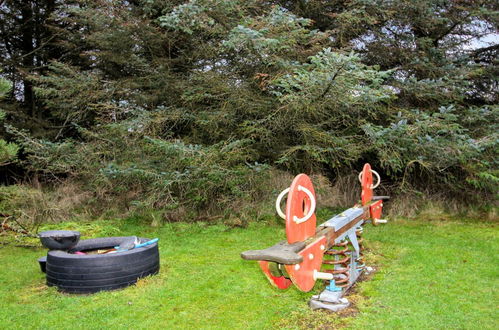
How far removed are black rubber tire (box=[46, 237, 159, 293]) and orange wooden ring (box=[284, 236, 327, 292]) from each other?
223 centimetres

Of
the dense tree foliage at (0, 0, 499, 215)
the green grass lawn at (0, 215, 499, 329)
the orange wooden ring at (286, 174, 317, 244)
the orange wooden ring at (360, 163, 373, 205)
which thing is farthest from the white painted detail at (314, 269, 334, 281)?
the dense tree foliage at (0, 0, 499, 215)

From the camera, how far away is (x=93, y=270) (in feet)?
13.3

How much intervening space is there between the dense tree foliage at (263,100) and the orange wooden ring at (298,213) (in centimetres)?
330

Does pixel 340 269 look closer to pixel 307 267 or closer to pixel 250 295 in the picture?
pixel 250 295

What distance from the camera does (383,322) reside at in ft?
10.9

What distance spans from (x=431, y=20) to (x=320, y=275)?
6603mm

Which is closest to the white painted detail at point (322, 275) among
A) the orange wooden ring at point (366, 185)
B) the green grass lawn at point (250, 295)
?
the green grass lawn at point (250, 295)

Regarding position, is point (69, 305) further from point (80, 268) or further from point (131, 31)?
point (131, 31)

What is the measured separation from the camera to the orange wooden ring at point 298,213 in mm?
2658

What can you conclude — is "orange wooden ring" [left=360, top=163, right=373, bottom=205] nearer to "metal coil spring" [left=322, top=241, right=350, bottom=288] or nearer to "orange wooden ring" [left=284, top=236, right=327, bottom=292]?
"metal coil spring" [left=322, top=241, right=350, bottom=288]

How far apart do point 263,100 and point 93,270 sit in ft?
13.7

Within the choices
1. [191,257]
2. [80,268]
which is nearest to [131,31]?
[191,257]

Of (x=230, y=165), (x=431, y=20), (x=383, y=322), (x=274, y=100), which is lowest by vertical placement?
(x=383, y=322)

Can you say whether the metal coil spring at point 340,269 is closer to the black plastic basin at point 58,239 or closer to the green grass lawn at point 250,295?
the green grass lawn at point 250,295
